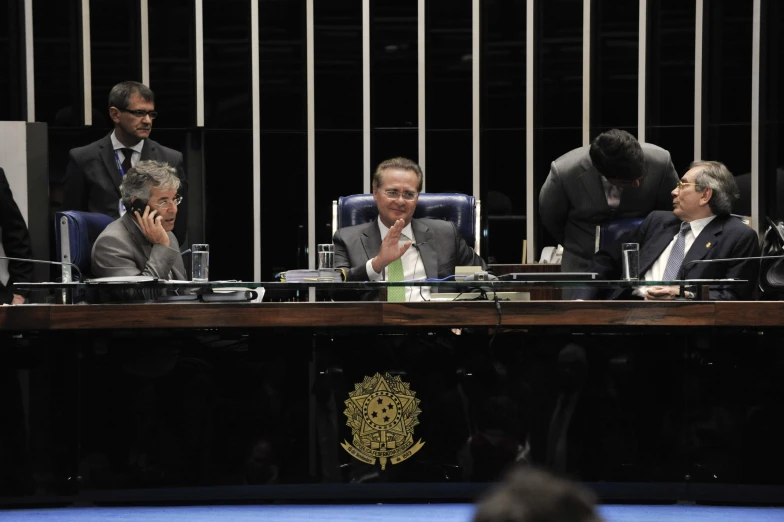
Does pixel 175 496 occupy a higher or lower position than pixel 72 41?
lower

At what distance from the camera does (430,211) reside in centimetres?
420

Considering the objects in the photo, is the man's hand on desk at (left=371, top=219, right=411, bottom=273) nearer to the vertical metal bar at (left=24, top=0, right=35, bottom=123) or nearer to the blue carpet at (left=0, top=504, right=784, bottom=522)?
the blue carpet at (left=0, top=504, right=784, bottom=522)

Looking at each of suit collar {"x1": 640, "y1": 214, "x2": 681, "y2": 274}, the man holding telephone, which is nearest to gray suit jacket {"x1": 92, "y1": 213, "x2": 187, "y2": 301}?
the man holding telephone

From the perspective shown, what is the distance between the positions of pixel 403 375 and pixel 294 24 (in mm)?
5404

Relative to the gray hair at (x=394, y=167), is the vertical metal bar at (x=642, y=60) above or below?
above

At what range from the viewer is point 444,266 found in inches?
158

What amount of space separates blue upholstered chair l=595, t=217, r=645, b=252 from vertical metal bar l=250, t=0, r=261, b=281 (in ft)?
13.8

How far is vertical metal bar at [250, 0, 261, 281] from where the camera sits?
7957mm

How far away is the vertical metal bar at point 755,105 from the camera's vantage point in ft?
25.3

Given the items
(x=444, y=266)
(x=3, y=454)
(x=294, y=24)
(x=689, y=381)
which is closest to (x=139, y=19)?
(x=294, y=24)

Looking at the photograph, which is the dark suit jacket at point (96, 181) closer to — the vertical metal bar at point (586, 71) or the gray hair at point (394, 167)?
the gray hair at point (394, 167)

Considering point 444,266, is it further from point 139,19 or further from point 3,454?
point 139,19

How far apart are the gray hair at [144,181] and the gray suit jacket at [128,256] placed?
11 centimetres

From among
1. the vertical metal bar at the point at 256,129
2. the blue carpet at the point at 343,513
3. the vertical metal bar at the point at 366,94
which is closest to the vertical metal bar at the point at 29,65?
the vertical metal bar at the point at 256,129
